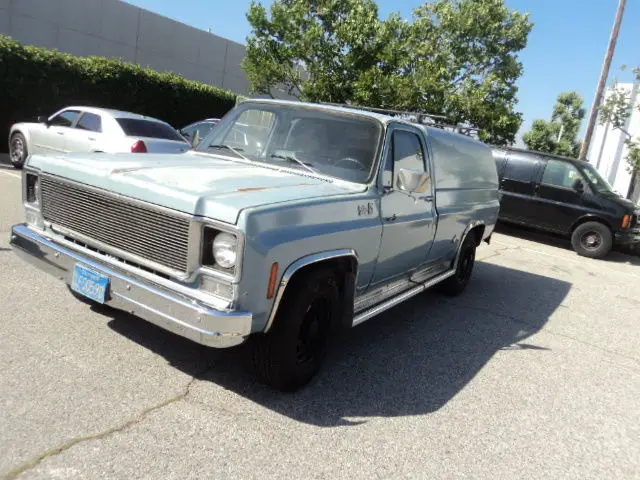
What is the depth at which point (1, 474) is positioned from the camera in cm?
246

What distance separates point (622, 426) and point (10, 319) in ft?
15.4

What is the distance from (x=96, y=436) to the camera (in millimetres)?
2855

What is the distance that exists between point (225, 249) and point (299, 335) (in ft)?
2.97

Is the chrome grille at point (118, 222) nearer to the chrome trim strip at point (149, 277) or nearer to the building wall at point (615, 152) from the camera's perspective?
the chrome trim strip at point (149, 277)

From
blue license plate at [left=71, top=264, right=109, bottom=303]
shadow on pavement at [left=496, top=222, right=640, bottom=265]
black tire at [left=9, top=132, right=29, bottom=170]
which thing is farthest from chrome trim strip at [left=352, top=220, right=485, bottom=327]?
black tire at [left=9, top=132, right=29, bottom=170]

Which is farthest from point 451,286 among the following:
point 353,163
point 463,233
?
point 353,163

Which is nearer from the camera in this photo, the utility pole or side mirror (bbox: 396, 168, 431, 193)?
side mirror (bbox: 396, 168, 431, 193)

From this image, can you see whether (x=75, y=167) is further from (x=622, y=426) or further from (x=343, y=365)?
(x=622, y=426)

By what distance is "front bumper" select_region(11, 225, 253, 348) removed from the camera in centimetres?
292

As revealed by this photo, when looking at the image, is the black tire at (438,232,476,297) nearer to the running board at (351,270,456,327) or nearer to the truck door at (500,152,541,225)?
the running board at (351,270,456,327)

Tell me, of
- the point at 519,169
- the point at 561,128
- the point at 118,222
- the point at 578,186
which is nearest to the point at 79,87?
the point at 519,169

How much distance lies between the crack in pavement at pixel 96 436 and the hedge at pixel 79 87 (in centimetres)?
1247

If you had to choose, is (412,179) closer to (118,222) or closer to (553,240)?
(118,222)

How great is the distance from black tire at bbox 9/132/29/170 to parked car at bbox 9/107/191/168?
116mm
